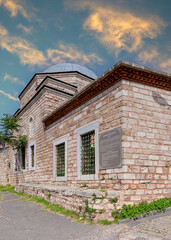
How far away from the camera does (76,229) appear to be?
492cm

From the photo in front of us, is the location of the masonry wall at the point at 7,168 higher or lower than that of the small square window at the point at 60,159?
lower

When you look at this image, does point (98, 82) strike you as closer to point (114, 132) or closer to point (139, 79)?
point (139, 79)

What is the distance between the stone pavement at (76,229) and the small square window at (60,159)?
3166mm

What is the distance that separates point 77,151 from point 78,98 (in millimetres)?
1849

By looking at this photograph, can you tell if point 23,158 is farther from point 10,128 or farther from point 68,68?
point 68,68

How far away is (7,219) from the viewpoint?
6.14 metres

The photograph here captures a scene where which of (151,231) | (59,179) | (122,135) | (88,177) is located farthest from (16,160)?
(151,231)

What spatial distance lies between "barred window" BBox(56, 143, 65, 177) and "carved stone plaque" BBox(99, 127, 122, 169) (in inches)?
127

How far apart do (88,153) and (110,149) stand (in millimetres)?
1535

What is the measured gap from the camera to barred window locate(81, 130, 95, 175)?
289 inches

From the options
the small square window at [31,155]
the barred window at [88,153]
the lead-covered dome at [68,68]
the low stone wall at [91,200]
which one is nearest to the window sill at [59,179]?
the barred window at [88,153]

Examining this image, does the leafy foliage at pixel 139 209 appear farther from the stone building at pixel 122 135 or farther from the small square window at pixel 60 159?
the small square window at pixel 60 159

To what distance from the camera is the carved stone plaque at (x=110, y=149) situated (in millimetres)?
5863

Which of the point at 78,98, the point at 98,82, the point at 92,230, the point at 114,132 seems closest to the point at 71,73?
the point at 78,98
